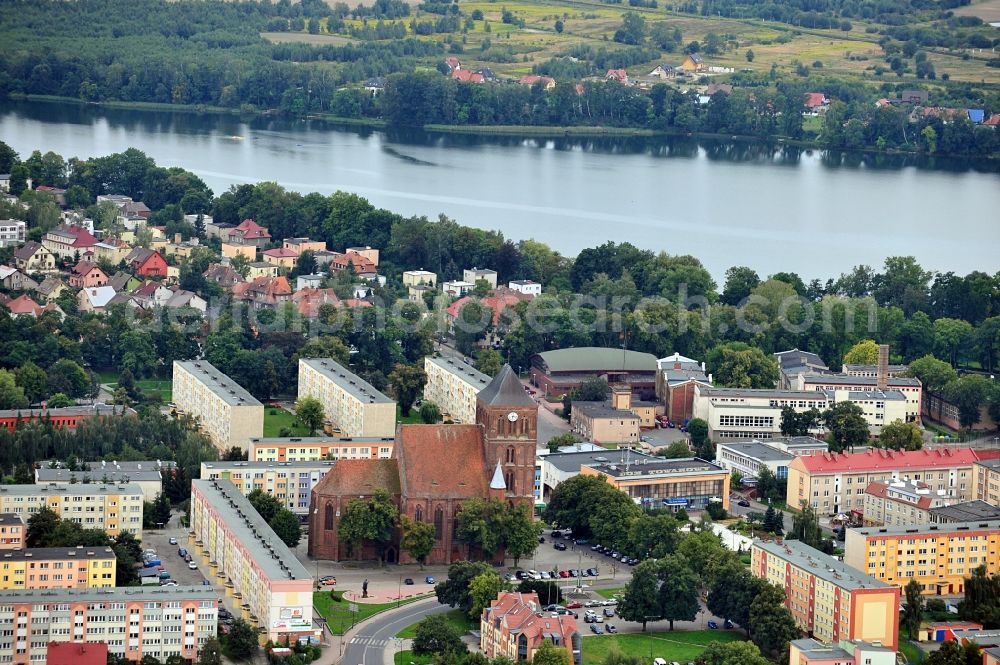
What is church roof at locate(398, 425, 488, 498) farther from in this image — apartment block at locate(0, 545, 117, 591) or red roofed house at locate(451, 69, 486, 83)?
red roofed house at locate(451, 69, 486, 83)

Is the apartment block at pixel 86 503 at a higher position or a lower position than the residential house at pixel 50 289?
lower

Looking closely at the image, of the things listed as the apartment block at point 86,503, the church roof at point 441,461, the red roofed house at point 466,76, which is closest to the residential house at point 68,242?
the apartment block at point 86,503

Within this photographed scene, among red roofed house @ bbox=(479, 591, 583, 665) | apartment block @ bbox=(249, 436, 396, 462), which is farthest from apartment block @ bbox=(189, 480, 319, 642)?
apartment block @ bbox=(249, 436, 396, 462)

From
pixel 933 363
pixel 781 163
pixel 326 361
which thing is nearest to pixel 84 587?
pixel 326 361

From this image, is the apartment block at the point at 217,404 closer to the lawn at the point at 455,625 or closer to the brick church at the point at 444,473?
the brick church at the point at 444,473

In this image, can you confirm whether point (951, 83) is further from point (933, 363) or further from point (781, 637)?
point (781, 637)

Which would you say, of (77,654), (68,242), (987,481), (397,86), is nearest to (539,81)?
(397,86)

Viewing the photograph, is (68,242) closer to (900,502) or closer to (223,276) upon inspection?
(223,276)
